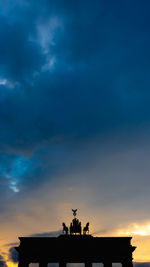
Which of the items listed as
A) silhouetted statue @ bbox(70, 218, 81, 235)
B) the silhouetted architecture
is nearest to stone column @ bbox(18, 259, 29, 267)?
the silhouetted architecture

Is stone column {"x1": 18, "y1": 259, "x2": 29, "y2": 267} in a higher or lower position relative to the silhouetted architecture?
lower

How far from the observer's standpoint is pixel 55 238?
39.3 m

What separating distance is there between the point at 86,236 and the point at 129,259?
712cm

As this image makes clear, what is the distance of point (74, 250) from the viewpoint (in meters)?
38.8

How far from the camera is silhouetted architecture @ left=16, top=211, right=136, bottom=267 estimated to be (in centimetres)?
3875

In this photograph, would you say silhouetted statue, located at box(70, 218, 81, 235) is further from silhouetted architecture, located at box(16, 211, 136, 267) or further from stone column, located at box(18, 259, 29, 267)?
stone column, located at box(18, 259, 29, 267)

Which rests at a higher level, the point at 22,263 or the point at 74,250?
the point at 74,250

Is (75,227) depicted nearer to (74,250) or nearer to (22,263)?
(74,250)

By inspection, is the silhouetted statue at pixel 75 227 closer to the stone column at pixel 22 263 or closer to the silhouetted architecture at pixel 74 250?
the silhouetted architecture at pixel 74 250

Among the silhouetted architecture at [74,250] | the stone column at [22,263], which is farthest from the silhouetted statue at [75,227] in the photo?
the stone column at [22,263]

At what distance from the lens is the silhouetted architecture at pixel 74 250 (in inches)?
1526

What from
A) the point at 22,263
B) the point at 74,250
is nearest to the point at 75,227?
the point at 74,250

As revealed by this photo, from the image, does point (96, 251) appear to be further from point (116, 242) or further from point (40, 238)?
point (40, 238)

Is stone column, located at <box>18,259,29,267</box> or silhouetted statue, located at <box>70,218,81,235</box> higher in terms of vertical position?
silhouetted statue, located at <box>70,218,81,235</box>
